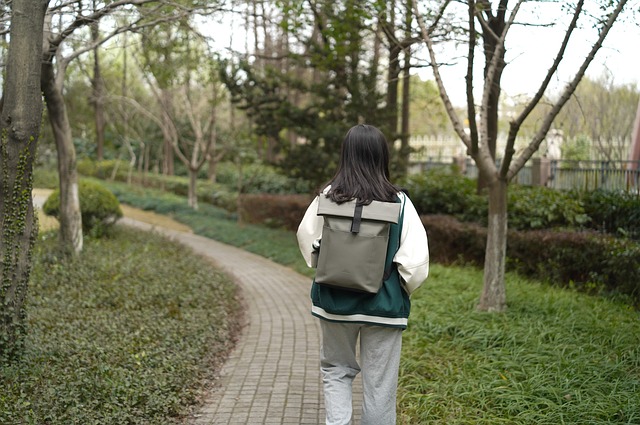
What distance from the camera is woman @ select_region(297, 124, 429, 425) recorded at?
3.31 metres

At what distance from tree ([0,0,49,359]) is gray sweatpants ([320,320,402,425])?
2535 mm

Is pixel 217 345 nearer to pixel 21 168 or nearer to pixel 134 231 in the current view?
pixel 21 168

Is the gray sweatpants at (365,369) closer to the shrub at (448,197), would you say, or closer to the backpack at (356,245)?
the backpack at (356,245)

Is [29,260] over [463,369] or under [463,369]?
over

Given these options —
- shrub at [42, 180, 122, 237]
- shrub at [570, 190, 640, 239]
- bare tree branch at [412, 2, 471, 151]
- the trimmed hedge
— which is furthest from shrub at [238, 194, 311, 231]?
bare tree branch at [412, 2, 471, 151]

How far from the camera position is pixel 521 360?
213 inches

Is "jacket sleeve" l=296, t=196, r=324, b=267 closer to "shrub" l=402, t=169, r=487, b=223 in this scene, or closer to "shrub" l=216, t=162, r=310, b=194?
"shrub" l=402, t=169, r=487, b=223

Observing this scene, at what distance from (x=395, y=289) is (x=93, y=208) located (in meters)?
11.3

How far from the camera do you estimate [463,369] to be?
17.6ft

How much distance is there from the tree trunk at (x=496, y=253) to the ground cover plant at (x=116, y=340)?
272 cm

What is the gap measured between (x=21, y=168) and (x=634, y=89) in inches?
679

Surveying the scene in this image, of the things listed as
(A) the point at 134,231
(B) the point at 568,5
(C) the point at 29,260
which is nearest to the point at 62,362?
(C) the point at 29,260

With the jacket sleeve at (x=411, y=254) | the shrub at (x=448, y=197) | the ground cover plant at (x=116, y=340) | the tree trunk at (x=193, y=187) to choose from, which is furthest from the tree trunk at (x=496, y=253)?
the tree trunk at (x=193, y=187)

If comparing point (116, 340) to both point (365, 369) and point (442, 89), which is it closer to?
point (365, 369)
